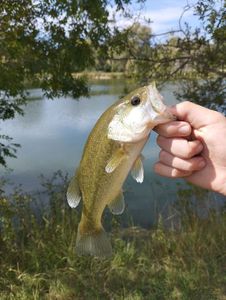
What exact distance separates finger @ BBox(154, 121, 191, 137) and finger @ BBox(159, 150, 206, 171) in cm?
12

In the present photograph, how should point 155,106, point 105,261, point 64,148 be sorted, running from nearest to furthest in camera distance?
point 155,106 → point 105,261 → point 64,148

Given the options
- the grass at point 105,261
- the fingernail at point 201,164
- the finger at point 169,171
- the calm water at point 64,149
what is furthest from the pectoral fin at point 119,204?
the calm water at point 64,149

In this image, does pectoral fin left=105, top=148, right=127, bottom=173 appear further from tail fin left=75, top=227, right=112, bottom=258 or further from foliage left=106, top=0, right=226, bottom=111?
foliage left=106, top=0, right=226, bottom=111

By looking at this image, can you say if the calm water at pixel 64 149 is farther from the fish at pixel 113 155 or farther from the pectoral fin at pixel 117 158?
the pectoral fin at pixel 117 158

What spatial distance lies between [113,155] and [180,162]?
1.11ft

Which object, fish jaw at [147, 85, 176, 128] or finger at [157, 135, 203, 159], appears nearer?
fish jaw at [147, 85, 176, 128]

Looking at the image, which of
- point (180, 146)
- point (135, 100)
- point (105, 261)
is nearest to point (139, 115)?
point (135, 100)

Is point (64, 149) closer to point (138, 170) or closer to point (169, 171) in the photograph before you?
point (169, 171)

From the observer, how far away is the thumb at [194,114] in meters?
1.78

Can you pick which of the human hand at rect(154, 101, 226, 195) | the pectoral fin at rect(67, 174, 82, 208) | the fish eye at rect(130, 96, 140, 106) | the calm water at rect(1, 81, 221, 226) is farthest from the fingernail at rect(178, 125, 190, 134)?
the calm water at rect(1, 81, 221, 226)

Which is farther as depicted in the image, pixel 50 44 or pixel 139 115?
pixel 50 44

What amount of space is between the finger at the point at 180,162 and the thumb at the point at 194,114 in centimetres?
14

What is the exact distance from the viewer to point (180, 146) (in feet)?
5.78

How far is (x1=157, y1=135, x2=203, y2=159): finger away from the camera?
5.77 ft
